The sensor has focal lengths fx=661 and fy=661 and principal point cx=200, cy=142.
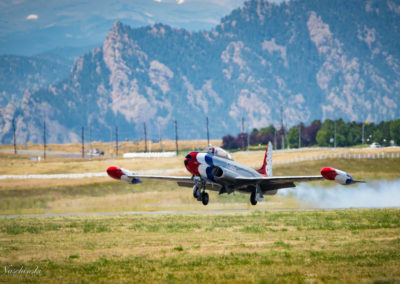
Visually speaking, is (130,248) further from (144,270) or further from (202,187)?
(144,270)

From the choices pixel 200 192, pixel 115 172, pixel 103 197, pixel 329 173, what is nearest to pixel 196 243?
pixel 200 192

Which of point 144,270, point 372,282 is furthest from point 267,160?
point 372,282

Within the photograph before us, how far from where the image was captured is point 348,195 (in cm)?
8725

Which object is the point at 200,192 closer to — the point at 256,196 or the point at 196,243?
the point at 196,243

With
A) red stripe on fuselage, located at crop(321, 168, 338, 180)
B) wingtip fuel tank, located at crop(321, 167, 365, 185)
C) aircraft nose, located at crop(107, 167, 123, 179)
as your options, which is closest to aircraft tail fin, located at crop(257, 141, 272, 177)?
aircraft nose, located at crop(107, 167, 123, 179)

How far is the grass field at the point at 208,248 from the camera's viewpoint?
32.3 m

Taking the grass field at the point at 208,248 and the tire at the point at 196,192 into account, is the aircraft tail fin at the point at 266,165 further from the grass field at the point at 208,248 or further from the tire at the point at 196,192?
the tire at the point at 196,192

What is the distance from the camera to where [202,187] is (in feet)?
147

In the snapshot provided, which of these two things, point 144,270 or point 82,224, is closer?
point 144,270

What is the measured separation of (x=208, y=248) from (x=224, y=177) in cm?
519

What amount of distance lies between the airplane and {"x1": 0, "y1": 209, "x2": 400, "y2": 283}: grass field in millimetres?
3657

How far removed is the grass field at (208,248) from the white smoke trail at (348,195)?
600 inches

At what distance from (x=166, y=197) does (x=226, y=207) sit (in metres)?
13.9

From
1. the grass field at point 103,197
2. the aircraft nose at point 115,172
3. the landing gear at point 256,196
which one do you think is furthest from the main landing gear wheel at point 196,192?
the grass field at point 103,197
